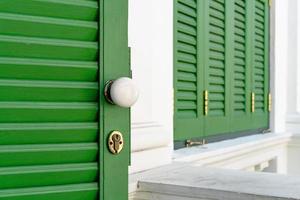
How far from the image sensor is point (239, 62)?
2.33m

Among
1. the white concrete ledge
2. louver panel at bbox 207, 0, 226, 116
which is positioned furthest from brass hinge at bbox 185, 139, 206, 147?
the white concrete ledge

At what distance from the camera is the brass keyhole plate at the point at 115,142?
0.94 m

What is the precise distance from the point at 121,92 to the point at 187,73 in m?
0.94

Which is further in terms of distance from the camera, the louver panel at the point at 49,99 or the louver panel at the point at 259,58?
the louver panel at the point at 259,58

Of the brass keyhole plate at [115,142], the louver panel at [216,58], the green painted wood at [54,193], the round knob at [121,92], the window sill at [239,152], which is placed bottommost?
the window sill at [239,152]

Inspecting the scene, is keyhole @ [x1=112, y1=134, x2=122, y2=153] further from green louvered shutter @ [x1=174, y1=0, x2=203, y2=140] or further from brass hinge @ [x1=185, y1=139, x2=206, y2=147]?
brass hinge @ [x1=185, y1=139, x2=206, y2=147]

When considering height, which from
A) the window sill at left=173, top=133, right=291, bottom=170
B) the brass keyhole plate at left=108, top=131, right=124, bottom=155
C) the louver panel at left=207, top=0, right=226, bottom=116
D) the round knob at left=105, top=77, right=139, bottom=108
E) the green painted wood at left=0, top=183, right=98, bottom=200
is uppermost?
the louver panel at left=207, top=0, right=226, bottom=116

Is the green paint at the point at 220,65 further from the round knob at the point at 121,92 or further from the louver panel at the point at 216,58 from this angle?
the round knob at the point at 121,92

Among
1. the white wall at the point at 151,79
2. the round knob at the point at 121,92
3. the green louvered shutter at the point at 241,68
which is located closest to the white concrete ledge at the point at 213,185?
the white wall at the point at 151,79

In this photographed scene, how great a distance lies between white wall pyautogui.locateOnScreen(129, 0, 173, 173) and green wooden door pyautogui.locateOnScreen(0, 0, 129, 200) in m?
0.36

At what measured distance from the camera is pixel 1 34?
0.84 metres

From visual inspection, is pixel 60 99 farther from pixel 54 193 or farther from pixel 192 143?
pixel 192 143

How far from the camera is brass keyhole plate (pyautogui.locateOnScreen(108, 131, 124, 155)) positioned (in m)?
0.94

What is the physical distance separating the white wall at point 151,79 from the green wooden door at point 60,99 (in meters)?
0.36
